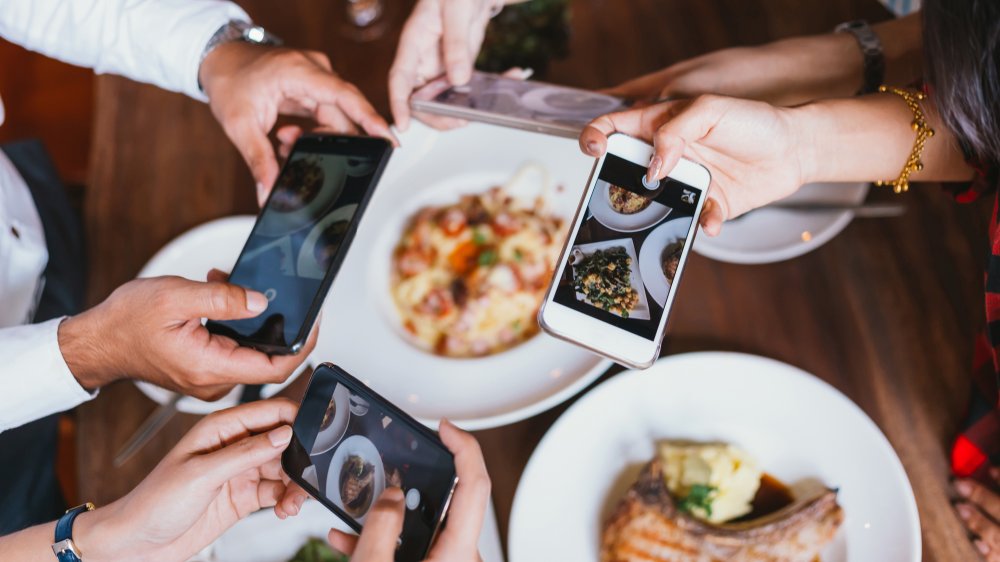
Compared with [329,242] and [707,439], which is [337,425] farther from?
[707,439]

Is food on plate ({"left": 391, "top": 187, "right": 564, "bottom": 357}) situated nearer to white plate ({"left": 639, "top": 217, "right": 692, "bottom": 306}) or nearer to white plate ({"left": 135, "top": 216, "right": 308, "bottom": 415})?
white plate ({"left": 135, "top": 216, "right": 308, "bottom": 415})

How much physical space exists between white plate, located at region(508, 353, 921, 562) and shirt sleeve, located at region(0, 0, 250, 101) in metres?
1.36

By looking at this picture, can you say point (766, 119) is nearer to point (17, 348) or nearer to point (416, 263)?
point (416, 263)

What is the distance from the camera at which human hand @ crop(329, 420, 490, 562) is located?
0.96m

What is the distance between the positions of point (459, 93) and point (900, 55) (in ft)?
3.82

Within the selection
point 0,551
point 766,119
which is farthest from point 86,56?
point 766,119

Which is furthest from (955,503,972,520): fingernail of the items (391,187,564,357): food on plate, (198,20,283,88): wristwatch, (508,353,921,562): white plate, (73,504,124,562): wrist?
(198,20,283,88): wristwatch

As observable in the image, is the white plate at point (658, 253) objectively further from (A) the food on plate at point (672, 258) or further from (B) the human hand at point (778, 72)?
(B) the human hand at point (778, 72)

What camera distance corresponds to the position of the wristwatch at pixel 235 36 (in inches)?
68.1

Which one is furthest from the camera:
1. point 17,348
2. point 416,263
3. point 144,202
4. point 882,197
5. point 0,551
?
point 144,202

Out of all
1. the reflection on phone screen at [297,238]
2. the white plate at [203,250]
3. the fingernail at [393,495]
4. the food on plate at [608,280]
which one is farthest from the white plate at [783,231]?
the white plate at [203,250]

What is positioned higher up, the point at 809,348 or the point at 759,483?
the point at 809,348

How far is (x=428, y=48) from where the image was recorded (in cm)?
166

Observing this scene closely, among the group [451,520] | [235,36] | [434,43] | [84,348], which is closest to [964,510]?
[451,520]
